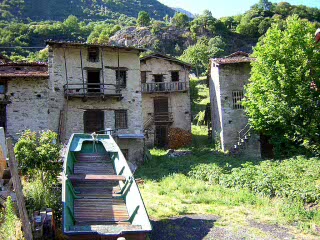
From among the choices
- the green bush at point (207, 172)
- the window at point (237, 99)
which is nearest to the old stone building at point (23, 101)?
the green bush at point (207, 172)

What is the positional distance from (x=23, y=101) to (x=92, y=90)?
4.36 meters

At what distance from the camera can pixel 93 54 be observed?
22.9 meters

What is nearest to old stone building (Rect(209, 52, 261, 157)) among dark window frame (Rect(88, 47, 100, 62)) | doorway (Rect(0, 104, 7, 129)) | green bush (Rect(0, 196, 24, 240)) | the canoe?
dark window frame (Rect(88, 47, 100, 62))

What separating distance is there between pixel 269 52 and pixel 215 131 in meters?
8.57

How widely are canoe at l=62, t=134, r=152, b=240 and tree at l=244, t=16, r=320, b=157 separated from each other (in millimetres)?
11011

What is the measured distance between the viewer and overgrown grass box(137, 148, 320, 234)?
10477 millimetres

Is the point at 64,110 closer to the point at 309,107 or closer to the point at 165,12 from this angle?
A: the point at 309,107

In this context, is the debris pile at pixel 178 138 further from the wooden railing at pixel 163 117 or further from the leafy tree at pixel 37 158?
the leafy tree at pixel 37 158

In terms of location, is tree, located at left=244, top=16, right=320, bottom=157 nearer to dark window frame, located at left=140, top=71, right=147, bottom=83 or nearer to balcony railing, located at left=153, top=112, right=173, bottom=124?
balcony railing, located at left=153, top=112, right=173, bottom=124

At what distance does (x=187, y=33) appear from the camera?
6525 centimetres

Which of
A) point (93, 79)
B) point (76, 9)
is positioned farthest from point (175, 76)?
point (76, 9)

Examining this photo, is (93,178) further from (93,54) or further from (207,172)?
(93,54)

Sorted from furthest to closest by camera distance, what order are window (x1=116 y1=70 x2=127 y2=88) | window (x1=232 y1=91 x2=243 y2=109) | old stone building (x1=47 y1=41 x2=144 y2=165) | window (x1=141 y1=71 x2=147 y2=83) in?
window (x1=141 y1=71 x2=147 y2=83)
window (x1=232 y1=91 x2=243 y2=109)
window (x1=116 y1=70 x2=127 y2=88)
old stone building (x1=47 y1=41 x2=144 y2=165)

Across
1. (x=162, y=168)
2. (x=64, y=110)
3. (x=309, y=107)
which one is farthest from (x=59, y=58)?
(x=309, y=107)
